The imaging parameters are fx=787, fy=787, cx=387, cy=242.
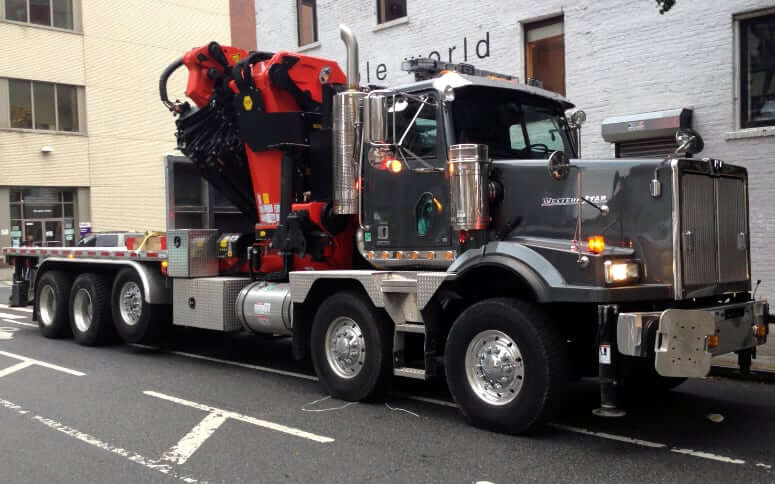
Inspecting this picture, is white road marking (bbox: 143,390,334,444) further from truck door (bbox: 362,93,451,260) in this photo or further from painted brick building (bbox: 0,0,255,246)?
painted brick building (bbox: 0,0,255,246)

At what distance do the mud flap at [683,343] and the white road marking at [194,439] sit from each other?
3345mm

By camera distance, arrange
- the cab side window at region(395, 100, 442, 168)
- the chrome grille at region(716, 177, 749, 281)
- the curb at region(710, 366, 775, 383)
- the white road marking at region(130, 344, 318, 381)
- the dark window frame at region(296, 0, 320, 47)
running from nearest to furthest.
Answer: the chrome grille at region(716, 177, 749, 281)
the cab side window at region(395, 100, 442, 168)
the curb at region(710, 366, 775, 383)
the white road marking at region(130, 344, 318, 381)
the dark window frame at region(296, 0, 320, 47)

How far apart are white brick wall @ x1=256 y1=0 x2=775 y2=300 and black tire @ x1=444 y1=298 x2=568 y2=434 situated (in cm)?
686

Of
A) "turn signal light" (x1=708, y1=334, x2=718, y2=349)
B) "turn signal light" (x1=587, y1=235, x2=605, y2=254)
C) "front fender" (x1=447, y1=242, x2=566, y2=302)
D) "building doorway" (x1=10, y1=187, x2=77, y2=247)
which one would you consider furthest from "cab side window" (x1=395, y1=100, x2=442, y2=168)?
"building doorway" (x1=10, y1=187, x2=77, y2=247)

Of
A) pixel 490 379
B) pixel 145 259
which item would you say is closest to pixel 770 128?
pixel 490 379

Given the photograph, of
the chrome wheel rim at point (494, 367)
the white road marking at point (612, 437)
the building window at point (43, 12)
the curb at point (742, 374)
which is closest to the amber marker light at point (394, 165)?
the chrome wheel rim at point (494, 367)

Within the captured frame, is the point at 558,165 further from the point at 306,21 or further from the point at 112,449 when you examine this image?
the point at 306,21

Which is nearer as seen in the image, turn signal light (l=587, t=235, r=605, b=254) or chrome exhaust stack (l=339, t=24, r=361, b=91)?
turn signal light (l=587, t=235, r=605, b=254)

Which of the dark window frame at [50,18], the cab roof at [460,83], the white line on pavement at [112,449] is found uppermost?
the dark window frame at [50,18]

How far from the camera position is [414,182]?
6.94 m

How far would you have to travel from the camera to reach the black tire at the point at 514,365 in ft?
18.6

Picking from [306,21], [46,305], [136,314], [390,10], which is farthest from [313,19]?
[136,314]

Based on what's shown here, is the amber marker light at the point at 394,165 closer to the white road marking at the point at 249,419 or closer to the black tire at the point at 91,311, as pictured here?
the white road marking at the point at 249,419

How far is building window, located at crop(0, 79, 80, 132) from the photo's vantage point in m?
29.8
